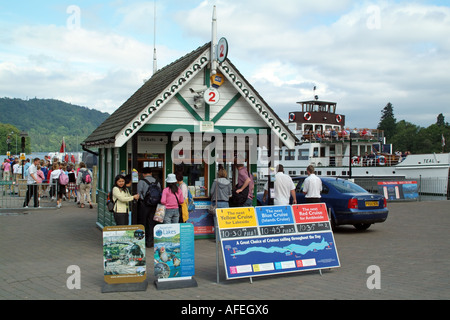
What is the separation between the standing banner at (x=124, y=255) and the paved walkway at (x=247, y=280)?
0.29m

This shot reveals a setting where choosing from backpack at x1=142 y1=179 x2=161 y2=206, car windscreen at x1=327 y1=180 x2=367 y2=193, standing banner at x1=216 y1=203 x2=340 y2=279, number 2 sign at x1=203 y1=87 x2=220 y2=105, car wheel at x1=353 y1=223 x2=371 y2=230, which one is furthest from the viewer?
car wheel at x1=353 y1=223 x2=371 y2=230

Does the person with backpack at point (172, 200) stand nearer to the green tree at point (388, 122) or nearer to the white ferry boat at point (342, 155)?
the white ferry boat at point (342, 155)

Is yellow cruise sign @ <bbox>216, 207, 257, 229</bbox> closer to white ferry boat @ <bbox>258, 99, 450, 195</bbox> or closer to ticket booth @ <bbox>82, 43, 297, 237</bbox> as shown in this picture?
ticket booth @ <bbox>82, 43, 297, 237</bbox>

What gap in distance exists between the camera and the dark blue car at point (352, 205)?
512 inches

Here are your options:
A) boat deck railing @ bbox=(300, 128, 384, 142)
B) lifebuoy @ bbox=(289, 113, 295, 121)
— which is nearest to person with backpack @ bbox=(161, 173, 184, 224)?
boat deck railing @ bbox=(300, 128, 384, 142)

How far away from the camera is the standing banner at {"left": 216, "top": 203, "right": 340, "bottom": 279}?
25.3 ft

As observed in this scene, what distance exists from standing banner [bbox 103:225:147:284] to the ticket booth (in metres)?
3.13

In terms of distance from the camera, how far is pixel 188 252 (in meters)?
7.62

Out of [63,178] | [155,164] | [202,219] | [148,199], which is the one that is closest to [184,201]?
[148,199]

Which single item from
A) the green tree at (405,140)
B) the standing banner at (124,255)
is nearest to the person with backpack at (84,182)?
the standing banner at (124,255)

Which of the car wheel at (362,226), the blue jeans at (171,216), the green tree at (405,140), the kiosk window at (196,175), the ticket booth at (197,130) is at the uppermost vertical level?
the green tree at (405,140)

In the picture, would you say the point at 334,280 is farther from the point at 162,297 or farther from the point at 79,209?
the point at 79,209

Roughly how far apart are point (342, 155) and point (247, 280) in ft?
107
